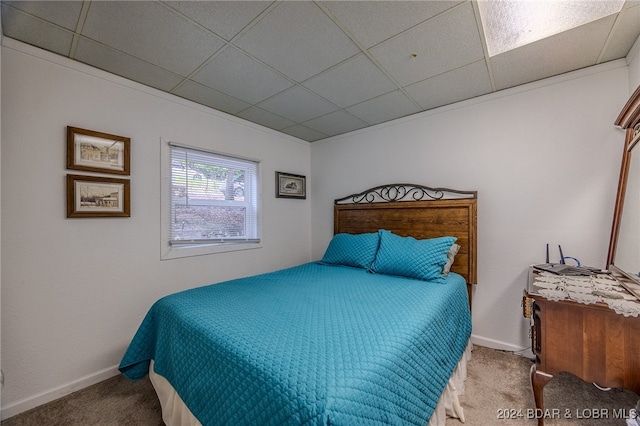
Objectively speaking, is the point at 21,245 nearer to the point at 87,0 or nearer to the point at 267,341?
the point at 87,0

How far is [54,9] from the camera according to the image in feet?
4.48

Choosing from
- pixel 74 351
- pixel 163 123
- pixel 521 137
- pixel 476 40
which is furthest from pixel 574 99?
pixel 74 351

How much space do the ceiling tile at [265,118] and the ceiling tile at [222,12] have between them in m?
1.11

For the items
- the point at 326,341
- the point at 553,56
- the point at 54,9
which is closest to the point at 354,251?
the point at 326,341

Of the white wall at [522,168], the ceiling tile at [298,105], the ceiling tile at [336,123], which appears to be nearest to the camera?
the white wall at [522,168]

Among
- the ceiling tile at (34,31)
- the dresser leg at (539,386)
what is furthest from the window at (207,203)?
the dresser leg at (539,386)

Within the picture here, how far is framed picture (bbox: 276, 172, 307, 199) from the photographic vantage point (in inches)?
130

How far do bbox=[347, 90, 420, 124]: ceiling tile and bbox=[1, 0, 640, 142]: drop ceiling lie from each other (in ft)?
0.12

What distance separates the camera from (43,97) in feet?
5.62

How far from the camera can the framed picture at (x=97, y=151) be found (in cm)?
180

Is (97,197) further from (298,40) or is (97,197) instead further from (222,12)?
(298,40)

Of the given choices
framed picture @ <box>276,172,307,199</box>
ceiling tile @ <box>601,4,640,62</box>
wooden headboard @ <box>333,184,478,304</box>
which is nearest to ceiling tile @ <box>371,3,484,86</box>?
ceiling tile @ <box>601,4,640,62</box>

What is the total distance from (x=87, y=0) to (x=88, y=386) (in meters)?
2.47

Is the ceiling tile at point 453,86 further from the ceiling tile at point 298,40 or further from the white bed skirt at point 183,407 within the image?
the white bed skirt at point 183,407
